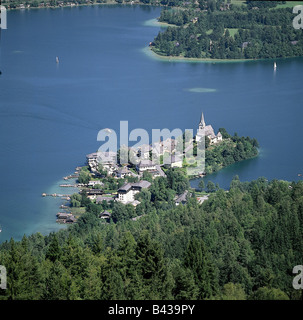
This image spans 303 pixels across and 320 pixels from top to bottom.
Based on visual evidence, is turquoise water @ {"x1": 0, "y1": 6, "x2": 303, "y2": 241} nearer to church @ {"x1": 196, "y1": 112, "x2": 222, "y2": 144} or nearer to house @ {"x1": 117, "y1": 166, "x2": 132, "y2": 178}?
church @ {"x1": 196, "y1": 112, "x2": 222, "y2": 144}

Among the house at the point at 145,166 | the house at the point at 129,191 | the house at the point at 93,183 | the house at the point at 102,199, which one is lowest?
the house at the point at 102,199

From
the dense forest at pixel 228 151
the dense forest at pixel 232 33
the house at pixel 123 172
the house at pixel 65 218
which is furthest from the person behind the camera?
the dense forest at pixel 232 33

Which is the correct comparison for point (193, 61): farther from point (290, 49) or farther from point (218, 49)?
point (290, 49)

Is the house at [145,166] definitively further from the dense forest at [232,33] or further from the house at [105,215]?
the dense forest at [232,33]

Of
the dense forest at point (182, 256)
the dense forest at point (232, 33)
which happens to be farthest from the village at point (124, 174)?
the dense forest at point (232, 33)

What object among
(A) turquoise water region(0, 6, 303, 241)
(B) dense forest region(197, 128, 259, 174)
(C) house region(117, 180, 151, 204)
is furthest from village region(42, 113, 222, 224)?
(B) dense forest region(197, 128, 259, 174)

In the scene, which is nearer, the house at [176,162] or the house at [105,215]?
the house at [105,215]

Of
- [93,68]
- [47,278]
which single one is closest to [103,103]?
[93,68]
